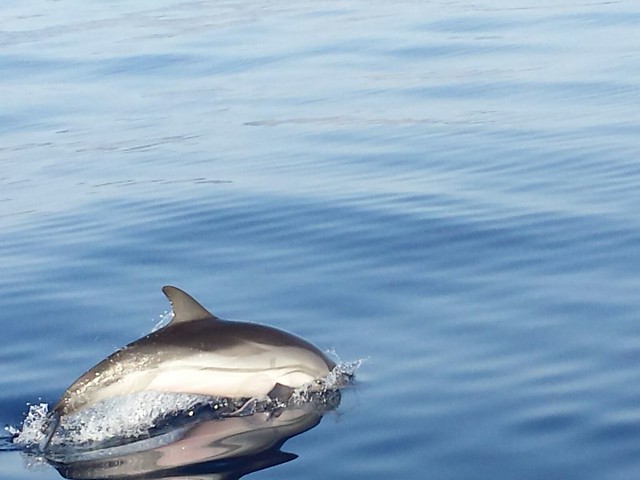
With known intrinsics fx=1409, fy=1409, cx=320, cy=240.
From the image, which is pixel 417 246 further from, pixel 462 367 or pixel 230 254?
pixel 462 367

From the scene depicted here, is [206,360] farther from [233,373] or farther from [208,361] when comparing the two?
[233,373]

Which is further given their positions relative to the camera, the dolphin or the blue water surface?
the dolphin

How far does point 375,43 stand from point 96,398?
16677 mm

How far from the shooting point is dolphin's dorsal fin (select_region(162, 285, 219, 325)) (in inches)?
336

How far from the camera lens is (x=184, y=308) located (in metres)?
8.67

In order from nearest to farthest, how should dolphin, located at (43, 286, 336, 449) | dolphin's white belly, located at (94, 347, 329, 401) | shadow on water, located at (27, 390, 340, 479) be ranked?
shadow on water, located at (27, 390, 340, 479) → dolphin, located at (43, 286, 336, 449) → dolphin's white belly, located at (94, 347, 329, 401)

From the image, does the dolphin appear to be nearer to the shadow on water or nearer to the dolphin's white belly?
the dolphin's white belly

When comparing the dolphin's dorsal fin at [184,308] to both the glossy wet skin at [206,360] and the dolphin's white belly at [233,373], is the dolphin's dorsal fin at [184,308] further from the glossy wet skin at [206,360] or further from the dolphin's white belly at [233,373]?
the dolphin's white belly at [233,373]

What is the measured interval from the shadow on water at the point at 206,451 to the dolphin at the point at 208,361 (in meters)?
0.23

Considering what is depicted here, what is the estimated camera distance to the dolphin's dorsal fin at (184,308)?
28.0 feet

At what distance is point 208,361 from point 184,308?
37 centimetres

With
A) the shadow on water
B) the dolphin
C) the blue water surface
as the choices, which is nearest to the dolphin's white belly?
the dolphin

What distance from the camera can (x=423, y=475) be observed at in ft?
24.9

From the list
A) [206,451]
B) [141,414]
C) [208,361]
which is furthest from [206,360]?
[206,451]
